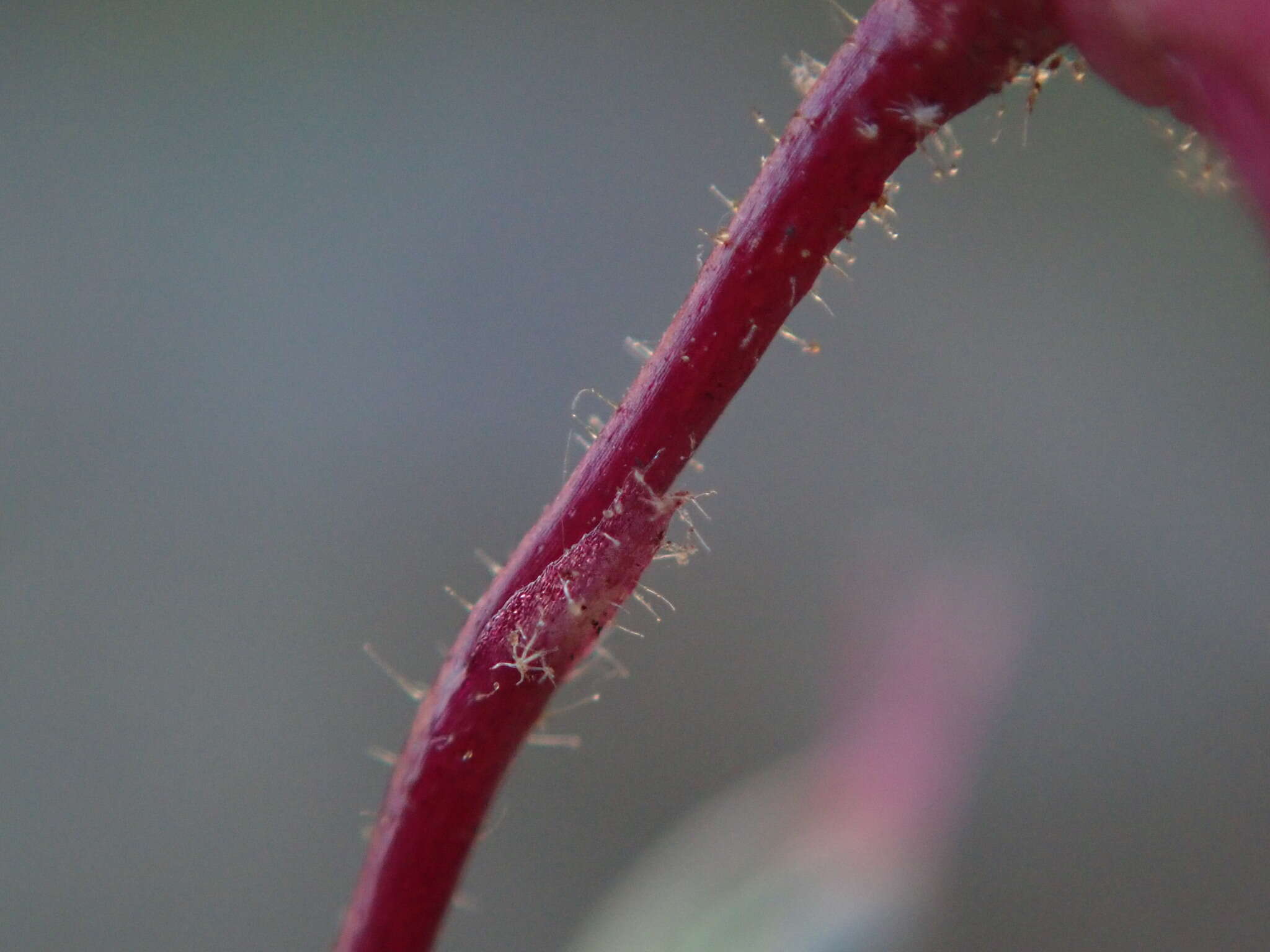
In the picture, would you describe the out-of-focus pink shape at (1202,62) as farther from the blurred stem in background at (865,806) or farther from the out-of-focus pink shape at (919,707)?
the out-of-focus pink shape at (919,707)

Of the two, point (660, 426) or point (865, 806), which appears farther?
point (865, 806)

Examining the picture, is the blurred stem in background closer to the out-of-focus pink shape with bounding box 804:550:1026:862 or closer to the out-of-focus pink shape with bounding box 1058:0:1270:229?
the out-of-focus pink shape with bounding box 804:550:1026:862

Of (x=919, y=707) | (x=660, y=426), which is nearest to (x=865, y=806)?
(x=919, y=707)

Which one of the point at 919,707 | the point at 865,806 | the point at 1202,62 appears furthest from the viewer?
the point at 919,707

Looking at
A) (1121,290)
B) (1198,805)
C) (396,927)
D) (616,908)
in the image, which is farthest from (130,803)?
(1121,290)

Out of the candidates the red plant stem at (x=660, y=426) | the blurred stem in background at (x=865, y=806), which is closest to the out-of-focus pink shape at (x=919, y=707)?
the blurred stem in background at (x=865, y=806)

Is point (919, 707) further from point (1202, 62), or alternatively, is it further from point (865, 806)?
point (1202, 62)
